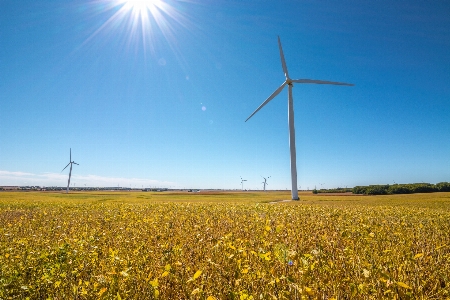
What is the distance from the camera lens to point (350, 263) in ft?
18.7

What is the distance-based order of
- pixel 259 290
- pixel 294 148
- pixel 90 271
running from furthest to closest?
pixel 294 148 < pixel 90 271 < pixel 259 290

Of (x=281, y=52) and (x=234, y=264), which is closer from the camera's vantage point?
(x=234, y=264)

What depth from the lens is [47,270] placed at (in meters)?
5.81

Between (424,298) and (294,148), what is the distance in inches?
1989

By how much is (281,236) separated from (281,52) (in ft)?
184

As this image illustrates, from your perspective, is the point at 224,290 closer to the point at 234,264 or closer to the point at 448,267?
the point at 234,264

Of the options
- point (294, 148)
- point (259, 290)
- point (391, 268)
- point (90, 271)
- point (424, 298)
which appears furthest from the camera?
point (294, 148)

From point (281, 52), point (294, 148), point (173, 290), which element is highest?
point (281, 52)

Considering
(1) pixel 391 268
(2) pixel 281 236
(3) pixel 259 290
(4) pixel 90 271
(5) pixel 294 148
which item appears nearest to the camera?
(3) pixel 259 290

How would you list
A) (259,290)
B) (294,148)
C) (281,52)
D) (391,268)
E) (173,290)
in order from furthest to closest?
(281,52) → (294,148) → (391,268) → (173,290) → (259,290)

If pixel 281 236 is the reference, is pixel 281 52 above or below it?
above

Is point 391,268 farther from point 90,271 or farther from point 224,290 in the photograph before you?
point 90,271

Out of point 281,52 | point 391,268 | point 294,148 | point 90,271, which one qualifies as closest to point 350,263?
point 391,268

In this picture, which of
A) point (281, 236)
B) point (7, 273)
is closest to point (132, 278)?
point (7, 273)
